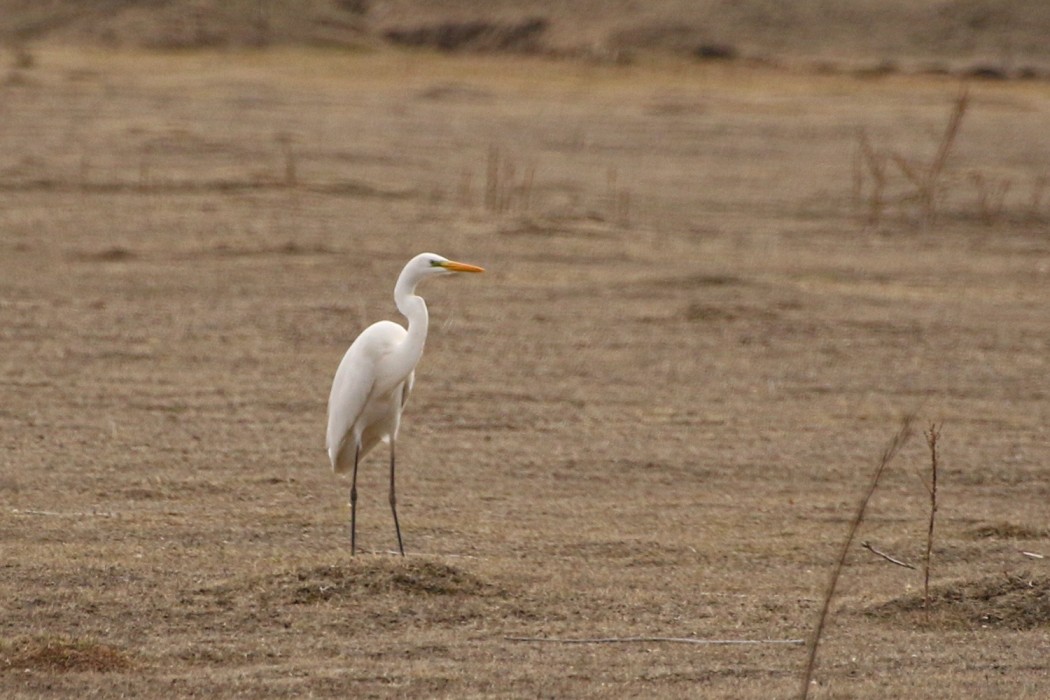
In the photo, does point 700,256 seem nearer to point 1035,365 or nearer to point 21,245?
point 1035,365

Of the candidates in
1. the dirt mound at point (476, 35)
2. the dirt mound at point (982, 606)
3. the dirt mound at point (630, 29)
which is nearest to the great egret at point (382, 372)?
the dirt mound at point (982, 606)

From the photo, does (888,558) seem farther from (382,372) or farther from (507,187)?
(507,187)

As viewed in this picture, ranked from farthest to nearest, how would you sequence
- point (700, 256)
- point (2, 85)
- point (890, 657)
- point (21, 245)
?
point (2, 85)
point (700, 256)
point (21, 245)
point (890, 657)

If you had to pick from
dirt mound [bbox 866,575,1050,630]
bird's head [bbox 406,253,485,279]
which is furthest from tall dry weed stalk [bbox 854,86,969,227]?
dirt mound [bbox 866,575,1050,630]

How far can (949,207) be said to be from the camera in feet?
51.1

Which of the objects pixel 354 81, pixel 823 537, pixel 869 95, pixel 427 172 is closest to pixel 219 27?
pixel 354 81

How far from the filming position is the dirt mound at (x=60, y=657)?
461 centimetres

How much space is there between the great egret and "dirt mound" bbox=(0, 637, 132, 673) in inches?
55.4

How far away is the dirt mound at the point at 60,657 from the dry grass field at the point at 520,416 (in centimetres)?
1

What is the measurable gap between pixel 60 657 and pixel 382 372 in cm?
193

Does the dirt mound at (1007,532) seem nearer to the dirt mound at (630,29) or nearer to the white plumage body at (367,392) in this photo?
the white plumage body at (367,392)

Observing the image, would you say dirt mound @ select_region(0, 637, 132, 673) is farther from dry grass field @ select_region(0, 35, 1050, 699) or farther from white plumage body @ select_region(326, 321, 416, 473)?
white plumage body @ select_region(326, 321, 416, 473)

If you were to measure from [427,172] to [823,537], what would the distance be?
35.3 feet

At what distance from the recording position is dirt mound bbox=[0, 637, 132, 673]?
15.1 ft
